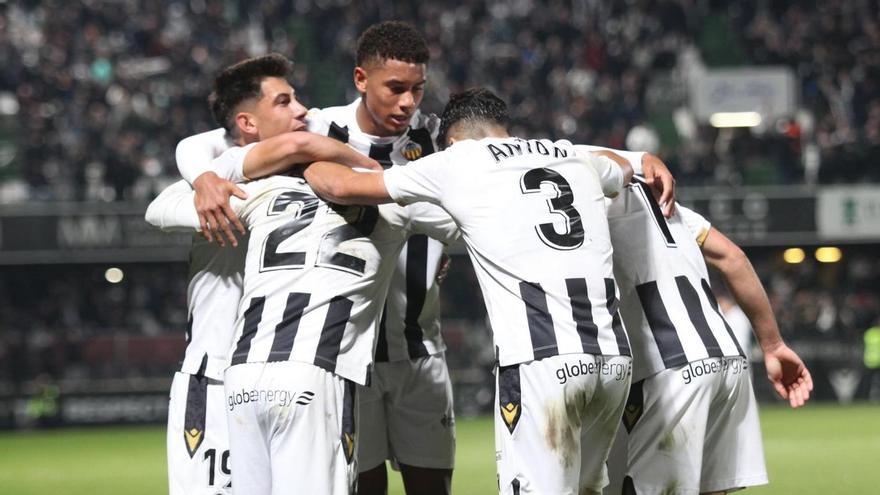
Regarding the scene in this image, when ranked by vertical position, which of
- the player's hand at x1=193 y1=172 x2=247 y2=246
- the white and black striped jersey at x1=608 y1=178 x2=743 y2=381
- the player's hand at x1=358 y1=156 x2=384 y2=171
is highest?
the player's hand at x1=358 y1=156 x2=384 y2=171

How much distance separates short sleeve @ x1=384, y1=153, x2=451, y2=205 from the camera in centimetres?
471

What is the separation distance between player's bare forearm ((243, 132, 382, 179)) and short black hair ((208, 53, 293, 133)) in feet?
1.46

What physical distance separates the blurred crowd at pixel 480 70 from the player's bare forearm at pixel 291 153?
1642cm

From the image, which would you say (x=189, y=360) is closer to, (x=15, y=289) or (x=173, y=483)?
(x=173, y=483)

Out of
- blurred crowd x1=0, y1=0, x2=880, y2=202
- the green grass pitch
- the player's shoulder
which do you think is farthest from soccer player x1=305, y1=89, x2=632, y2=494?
blurred crowd x1=0, y1=0, x2=880, y2=202

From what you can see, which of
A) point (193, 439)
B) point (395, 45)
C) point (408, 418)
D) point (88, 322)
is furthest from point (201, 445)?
point (88, 322)

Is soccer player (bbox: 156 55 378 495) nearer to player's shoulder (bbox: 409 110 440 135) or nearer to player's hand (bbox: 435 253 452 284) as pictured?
→ player's shoulder (bbox: 409 110 440 135)

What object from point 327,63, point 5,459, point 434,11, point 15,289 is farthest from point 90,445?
point 434,11

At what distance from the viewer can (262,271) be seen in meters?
4.76

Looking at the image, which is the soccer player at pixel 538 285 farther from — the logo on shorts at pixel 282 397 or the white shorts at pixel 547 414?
the logo on shorts at pixel 282 397

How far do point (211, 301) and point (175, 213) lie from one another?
0.41 meters

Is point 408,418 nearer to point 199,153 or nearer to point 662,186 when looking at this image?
point 199,153

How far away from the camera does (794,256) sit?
2366 centimetres

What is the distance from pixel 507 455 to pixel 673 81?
2078 cm
